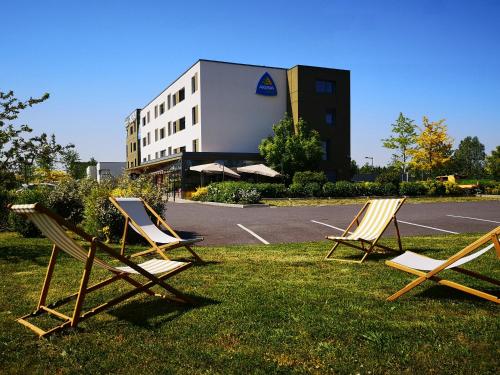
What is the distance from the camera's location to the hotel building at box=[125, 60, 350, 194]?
3456cm

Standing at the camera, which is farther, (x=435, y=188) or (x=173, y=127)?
(x=173, y=127)

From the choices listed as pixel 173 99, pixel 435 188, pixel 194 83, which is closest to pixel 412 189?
pixel 435 188

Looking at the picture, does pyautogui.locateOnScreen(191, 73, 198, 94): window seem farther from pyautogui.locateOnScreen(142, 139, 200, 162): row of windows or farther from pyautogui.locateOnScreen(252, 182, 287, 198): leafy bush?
pyautogui.locateOnScreen(252, 182, 287, 198): leafy bush

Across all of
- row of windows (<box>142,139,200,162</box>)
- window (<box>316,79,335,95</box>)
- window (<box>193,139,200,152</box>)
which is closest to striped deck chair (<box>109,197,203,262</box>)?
window (<box>193,139,200,152</box>)

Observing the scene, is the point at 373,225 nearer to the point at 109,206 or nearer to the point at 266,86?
the point at 109,206

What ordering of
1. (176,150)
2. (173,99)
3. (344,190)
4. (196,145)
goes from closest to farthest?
(344,190) → (196,145) → (176,150) → (173,99)

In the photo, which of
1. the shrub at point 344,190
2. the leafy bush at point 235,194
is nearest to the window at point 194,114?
the leafy bush at point 235,194

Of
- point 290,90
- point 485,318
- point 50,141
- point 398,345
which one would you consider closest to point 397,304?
point 485,318

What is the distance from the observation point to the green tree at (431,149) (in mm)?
39250

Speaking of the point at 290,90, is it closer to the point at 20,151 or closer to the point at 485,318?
the point at 20,151

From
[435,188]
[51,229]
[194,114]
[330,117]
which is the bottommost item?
[435,188]

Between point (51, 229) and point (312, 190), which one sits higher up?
point (51, 229)

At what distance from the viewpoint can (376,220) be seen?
24.9ft

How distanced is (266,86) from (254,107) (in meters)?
2.20
